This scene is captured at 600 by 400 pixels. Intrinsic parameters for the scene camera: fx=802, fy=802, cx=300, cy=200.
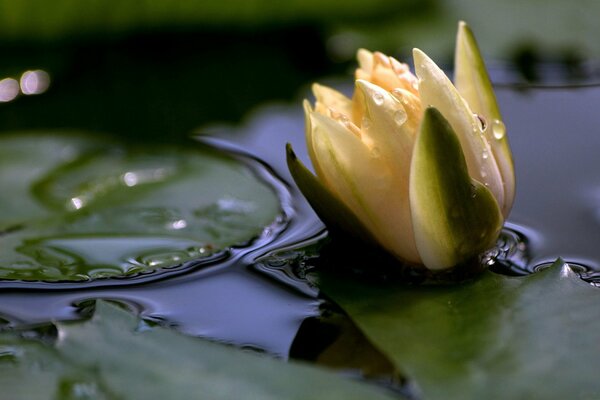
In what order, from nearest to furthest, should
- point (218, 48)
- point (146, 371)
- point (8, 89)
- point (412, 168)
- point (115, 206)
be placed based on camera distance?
1. point (146, 371)
2. point (412, 168)
3. point (115, 206)
4. point (8, 89)
5. point (218, 48)

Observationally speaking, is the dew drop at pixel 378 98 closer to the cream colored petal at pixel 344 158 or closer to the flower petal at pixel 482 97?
the cream colored petal at pixel 344 158

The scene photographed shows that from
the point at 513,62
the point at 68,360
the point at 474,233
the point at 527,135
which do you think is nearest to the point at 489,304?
the point at 474,233

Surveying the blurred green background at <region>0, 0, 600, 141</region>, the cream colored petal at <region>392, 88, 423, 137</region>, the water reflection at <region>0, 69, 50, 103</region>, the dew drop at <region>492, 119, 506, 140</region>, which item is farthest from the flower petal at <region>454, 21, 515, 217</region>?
the water reflection at <region>0, 69, 50, 103</region>

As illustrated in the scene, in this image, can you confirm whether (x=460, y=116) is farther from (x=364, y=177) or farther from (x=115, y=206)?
(x=115, y=206)

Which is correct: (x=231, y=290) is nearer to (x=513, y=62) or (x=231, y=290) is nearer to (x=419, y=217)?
(x=419, y=217)

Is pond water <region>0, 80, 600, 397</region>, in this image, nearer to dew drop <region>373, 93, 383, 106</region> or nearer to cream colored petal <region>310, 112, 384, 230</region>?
cream colored petal <region>310, 112, 384, 230</region>

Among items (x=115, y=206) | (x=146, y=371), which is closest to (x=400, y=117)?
(x=146, y=371)
